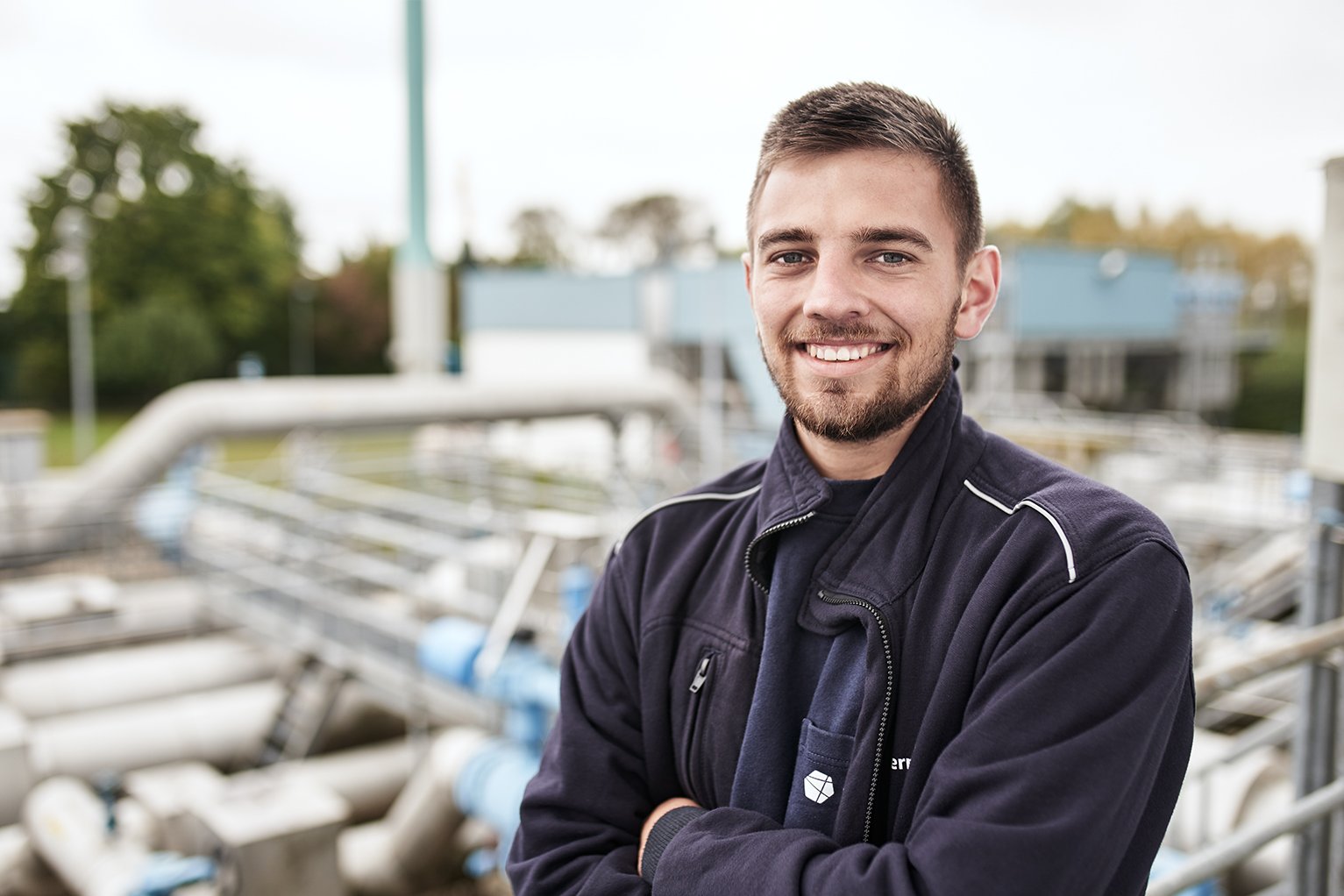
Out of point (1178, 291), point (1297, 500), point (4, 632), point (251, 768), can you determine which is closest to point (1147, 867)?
point (251, 768)

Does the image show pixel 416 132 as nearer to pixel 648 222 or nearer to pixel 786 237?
pixel 786 237

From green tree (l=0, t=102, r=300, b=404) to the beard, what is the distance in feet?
135

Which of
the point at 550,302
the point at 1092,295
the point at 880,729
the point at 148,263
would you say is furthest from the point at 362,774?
the point at 148,263

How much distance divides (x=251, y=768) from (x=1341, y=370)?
7347mm

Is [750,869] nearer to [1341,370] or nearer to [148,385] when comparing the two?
[1341,370]

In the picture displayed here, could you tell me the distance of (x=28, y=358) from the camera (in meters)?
37.4

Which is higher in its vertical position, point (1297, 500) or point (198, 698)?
point (1297, 500)

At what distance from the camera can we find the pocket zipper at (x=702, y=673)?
139cm

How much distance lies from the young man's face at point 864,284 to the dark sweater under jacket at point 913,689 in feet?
0.25

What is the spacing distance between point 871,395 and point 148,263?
145 feet

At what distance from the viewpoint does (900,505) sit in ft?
4.25

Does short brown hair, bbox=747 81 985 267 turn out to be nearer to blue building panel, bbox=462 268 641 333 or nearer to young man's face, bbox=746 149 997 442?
young man's face, bbox=746 149 997 442

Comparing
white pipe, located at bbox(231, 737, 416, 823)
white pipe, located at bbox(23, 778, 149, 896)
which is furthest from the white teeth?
white pipe, located at bbox(231, 737, 416, 823)

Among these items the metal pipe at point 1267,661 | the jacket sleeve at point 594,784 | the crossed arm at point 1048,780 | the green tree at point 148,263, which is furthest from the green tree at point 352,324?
the crossed arm at point 1048,780
